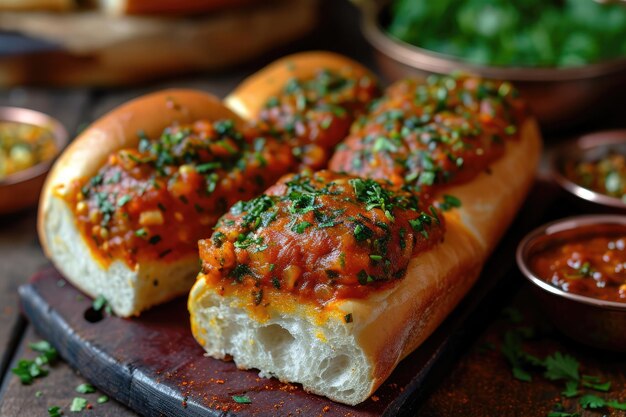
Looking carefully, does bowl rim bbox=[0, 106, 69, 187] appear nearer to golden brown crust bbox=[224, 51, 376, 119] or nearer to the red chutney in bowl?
golden brown crust bbox=[224, 51, 376, 119]

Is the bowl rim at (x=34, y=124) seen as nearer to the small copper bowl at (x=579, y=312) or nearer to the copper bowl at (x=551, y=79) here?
the copper bowl at (x=551, y=79)

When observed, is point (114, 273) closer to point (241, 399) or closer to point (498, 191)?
point (241, 399)

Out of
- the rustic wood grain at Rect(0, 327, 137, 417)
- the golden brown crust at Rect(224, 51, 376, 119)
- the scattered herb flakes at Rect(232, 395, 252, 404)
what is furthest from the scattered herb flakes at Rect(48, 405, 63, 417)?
the golden brown crust at Rect(224, 51, 376, 119)

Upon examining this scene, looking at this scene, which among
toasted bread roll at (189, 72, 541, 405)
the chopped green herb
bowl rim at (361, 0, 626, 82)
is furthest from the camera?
bowl rim at (361, 0, 626, 82)

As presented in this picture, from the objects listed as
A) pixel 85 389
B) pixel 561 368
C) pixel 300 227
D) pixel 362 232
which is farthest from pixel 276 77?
pixel 561 368

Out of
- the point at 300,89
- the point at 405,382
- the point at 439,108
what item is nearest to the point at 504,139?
the point at 439,108

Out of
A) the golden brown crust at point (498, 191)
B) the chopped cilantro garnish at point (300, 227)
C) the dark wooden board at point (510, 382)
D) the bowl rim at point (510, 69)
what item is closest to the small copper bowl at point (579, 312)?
the dark wooden board at point (510, 382)
